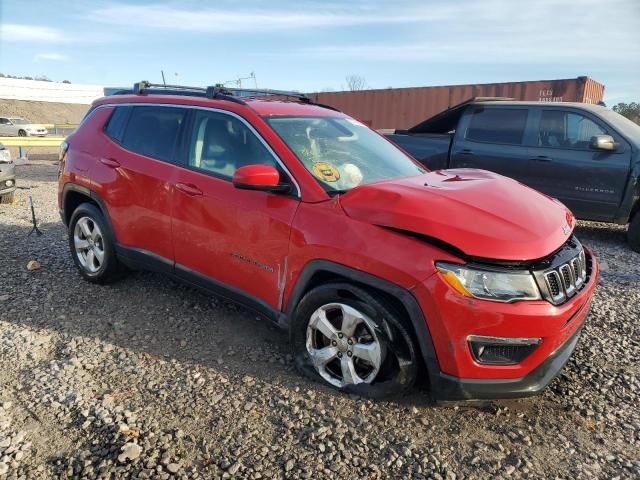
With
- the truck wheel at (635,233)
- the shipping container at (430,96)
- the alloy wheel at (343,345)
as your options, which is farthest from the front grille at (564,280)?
the shipping container at (430,96)

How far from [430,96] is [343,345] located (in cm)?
1250

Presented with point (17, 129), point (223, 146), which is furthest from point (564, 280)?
point (17, 129)

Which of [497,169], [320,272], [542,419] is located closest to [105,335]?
[320,272]

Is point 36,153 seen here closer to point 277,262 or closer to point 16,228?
point 16,228

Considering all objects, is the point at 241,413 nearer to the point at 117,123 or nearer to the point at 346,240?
the point at 346,240

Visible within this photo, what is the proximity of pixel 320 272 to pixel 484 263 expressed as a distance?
93 cm

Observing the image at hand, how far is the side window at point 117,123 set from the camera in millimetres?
4160

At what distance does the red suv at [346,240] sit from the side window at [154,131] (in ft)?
0.04

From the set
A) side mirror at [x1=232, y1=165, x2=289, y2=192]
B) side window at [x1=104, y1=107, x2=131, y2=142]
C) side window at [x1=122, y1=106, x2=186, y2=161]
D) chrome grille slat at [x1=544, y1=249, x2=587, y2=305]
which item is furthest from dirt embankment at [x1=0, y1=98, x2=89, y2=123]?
chrome grille slat at [x1=544, y1=249, x2=587, y2=305]

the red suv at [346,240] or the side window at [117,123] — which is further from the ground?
the side window at [117,123]

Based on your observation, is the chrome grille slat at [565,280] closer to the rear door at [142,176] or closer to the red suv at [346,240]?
the red suv at [346,240]

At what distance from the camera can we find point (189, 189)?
3.43m

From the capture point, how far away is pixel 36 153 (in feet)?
64.9

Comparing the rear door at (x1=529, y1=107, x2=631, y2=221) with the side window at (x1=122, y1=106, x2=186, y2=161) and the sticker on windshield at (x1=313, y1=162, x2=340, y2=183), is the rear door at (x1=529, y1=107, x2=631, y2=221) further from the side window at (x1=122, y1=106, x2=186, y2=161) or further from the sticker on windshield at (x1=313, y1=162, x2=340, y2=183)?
the side window at (x1=122, y1=106, x2=186, y2=161)
